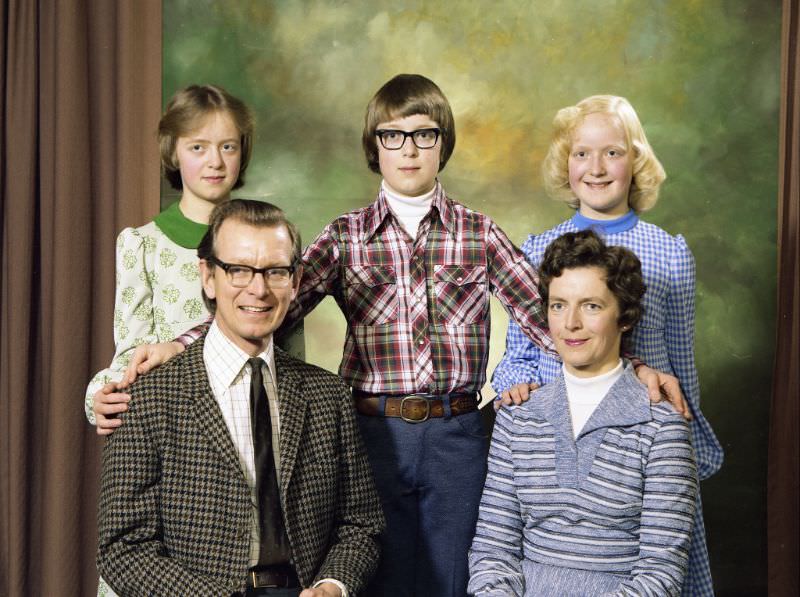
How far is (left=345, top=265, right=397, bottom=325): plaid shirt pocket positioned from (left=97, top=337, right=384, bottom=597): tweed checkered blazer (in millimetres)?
522

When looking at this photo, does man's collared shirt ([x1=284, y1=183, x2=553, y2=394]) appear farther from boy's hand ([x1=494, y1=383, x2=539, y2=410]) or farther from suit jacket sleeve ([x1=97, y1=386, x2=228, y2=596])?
suit jacket sleeve ([x1=97, y1=386, x2=228, y2=596])

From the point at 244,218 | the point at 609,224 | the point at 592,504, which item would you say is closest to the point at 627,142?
the point at 609,224

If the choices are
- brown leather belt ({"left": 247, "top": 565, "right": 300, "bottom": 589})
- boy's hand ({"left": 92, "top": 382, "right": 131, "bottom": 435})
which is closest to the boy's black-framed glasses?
boy's hand ({"left": 92, "top": 382, "right": 131, "bottom": 435})

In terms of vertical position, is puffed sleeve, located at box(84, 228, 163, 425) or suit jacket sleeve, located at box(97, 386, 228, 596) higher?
puffed sleeve, located at box(84, 228, 163, 425)

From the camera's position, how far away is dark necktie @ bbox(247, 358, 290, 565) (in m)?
2.04

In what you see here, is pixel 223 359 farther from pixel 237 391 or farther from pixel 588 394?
pixel 588 394

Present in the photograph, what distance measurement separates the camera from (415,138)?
261 cm

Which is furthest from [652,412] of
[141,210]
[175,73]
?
[175,73]

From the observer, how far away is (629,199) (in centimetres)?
287

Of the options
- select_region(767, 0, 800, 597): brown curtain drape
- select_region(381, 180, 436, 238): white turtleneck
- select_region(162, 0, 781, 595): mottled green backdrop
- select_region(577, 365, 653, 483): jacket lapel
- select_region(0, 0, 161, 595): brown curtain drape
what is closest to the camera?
select_region(577, 365, 653, 483): jacket lapel

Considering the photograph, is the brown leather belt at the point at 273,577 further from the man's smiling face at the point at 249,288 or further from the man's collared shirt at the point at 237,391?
the man's smiling face at the point at 249,288

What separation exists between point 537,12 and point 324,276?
1.92m

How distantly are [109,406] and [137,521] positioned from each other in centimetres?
27

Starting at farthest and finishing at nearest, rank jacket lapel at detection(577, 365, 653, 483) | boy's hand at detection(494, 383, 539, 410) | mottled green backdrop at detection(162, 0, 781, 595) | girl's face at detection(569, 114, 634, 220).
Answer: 1. mottled green backdrop at detection(162, 0, 781, 595)
2. girl's face at detection(569, 114, 634, 220)
3. boy's hand at detection(494, 383, 539, 410)
4. jacket lapel at detection(577, 365, 653, 483)
